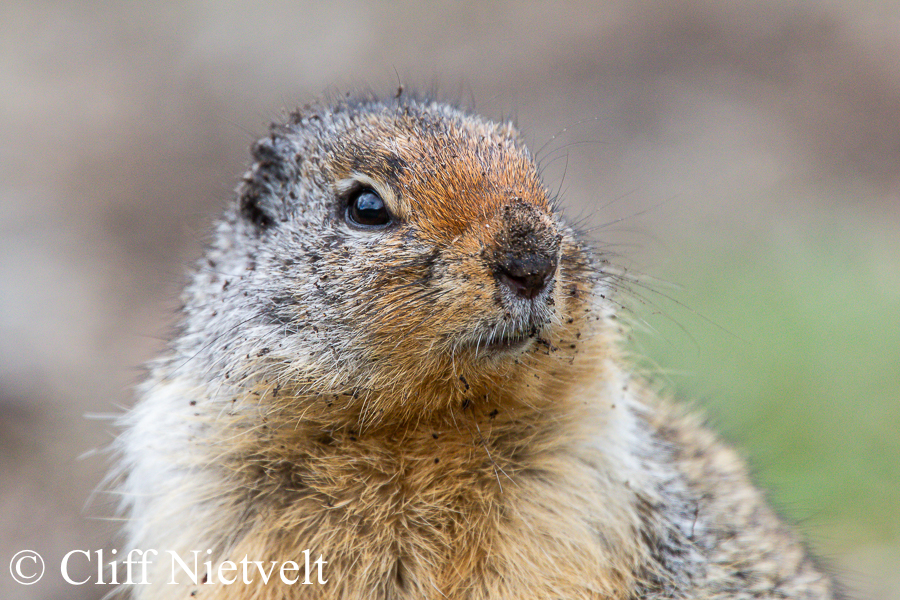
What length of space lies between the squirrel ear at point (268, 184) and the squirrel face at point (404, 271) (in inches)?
1.9

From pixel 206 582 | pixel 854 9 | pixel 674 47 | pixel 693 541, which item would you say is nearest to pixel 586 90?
pixel 674 47

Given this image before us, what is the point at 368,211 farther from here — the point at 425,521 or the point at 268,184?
the point at 425,521

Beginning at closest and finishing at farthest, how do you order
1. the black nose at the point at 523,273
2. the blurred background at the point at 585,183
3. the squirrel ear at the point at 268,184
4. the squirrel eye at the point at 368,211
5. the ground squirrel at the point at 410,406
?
the black nose at the point at 523,273
the ground squirrel at the point at 410,406
the squirrel eye at the point at 368,211
the squirrel ear at the point at 268,184
the blurred background at the point at 585,183

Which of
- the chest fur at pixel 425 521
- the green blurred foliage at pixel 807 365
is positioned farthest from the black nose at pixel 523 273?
the green blurred foliage at pixel 807 365

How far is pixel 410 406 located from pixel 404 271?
0.57 m

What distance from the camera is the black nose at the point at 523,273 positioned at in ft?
9.91

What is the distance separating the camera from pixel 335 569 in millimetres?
3533

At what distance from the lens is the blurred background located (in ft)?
22.6

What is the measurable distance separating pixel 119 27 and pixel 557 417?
12946 mm

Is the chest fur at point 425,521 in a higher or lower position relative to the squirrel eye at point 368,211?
lower

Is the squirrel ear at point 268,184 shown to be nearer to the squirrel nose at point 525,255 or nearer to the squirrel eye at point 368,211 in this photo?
the squirrel eye at point 368,211

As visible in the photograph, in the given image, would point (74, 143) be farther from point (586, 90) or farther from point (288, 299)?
point (288, 299)

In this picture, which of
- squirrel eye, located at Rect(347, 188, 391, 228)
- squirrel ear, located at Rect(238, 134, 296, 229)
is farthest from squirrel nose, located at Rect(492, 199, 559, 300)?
squirrel ear, located at Rect(238, 134, 296, 229)

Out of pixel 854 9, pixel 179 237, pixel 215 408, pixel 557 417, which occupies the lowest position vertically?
pixel 215 408
